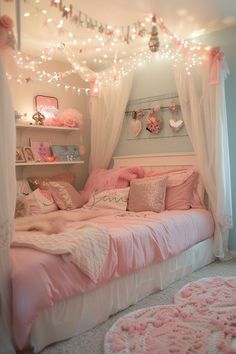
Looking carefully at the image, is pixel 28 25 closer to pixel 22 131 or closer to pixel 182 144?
pixel 22 131

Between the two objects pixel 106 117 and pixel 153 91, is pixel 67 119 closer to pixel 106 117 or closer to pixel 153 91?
pixel 106 117

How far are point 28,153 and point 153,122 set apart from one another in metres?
1.57

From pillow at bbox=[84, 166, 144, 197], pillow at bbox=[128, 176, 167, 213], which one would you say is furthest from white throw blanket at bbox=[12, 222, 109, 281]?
pillow at bbox=[84, 166, 144, 197]

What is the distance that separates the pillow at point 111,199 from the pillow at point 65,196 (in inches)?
5.9

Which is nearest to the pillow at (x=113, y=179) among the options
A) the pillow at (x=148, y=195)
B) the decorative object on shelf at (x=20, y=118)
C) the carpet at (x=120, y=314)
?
the pillow at (x=148, y=195)

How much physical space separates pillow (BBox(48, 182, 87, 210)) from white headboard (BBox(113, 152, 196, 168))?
33.1 inches

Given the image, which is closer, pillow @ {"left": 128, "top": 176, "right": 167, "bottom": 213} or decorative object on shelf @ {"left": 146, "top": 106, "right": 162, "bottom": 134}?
pillow @ {"left": 128, "top": 176, "right": 167, "bottom": 213}

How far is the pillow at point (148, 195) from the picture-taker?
3.45 metres

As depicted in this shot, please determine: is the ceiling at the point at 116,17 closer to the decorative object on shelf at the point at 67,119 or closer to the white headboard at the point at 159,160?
the decorative object on shelf at the point at 67,119

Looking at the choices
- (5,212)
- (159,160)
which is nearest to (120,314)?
(5,212)

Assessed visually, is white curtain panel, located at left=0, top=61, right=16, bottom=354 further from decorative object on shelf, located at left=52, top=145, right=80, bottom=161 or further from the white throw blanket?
decorative object on shelf, located at left=52, top=145, right=80, bottom=161

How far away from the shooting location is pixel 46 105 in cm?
420

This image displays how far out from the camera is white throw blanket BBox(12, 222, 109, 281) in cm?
213

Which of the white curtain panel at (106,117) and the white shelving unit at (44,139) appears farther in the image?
the white curtain panel at (106,117)
